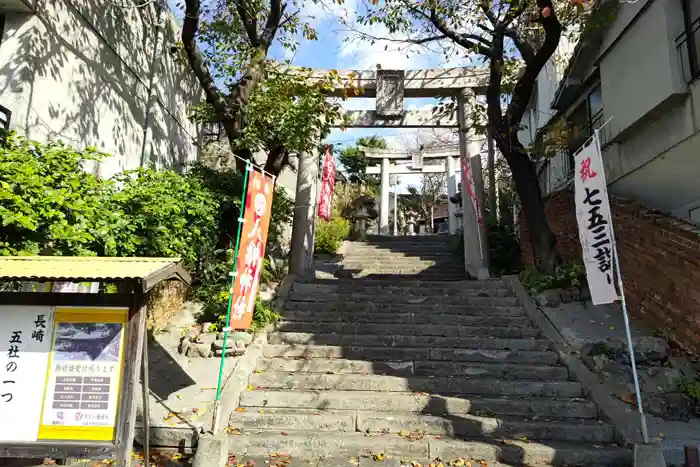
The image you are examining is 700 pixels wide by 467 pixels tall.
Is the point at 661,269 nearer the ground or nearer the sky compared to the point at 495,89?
nearer the ground

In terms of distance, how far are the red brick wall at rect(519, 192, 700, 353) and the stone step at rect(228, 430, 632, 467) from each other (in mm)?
2463

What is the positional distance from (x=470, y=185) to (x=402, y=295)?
173 inches

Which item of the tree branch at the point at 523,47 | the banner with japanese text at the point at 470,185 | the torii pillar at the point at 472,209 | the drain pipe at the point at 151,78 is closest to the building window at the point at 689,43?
the tree branch at the point at 523,47

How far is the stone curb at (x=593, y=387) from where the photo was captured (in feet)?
17.1

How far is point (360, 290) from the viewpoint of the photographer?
9.66 m

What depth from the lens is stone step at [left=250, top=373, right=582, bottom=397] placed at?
6234mm

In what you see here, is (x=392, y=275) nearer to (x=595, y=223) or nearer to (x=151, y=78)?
(x=151, y=78)

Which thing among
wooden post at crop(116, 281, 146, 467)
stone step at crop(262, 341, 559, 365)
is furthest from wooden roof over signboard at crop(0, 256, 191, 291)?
stone step at crop(262, 341, 559, 365)

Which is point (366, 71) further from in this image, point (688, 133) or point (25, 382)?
point (25, 382)

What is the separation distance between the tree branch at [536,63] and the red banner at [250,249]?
228 inches

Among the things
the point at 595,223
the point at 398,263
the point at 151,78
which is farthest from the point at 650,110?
the point at 151,78

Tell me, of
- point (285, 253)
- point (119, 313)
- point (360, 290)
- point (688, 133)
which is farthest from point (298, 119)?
point (688, 133)

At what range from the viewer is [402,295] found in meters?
9.37

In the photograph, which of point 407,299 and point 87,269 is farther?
point 407,299
